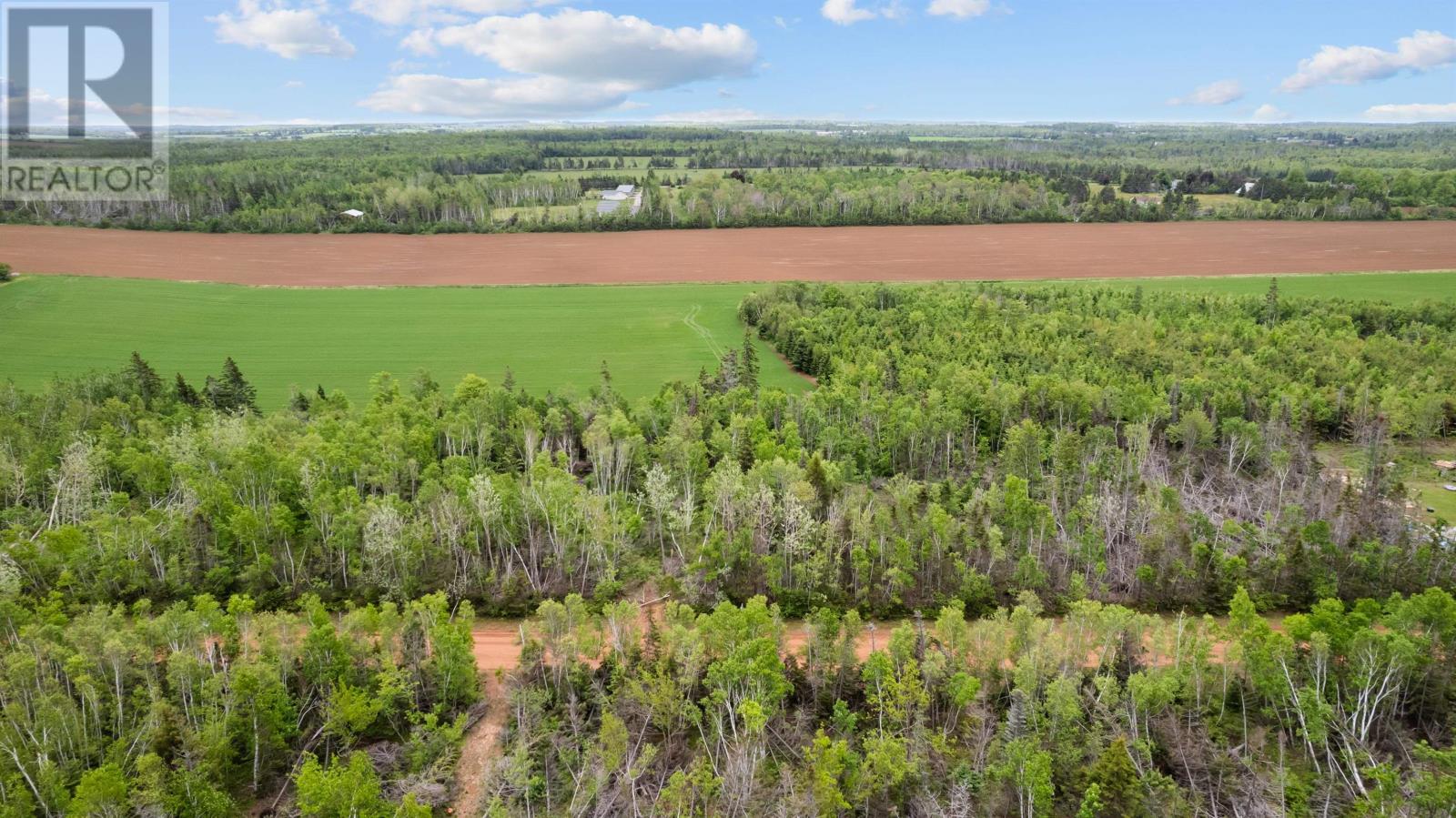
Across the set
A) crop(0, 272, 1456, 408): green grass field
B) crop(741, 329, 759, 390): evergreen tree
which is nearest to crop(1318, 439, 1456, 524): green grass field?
crop(0, 272, 1456, 408): green grass field

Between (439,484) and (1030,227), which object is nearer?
(439,484)

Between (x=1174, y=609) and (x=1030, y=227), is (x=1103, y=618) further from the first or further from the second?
(x=1030, y=227)

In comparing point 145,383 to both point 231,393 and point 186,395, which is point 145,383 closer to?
point 186,395

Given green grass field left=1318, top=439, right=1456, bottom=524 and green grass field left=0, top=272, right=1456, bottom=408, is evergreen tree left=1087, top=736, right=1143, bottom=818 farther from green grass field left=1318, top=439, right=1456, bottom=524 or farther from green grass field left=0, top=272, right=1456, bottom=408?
green grass field left=0, top=272, right=1456, bottom=408

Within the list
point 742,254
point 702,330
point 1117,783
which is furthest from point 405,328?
point 1117,783

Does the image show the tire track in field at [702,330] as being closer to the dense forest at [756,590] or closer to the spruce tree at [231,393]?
the dense forest at [756,590]

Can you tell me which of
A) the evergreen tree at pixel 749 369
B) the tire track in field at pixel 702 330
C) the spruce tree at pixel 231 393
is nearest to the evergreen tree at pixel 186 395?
the spruce tree at pixel 231 393

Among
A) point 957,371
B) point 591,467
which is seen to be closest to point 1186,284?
point 957,371
